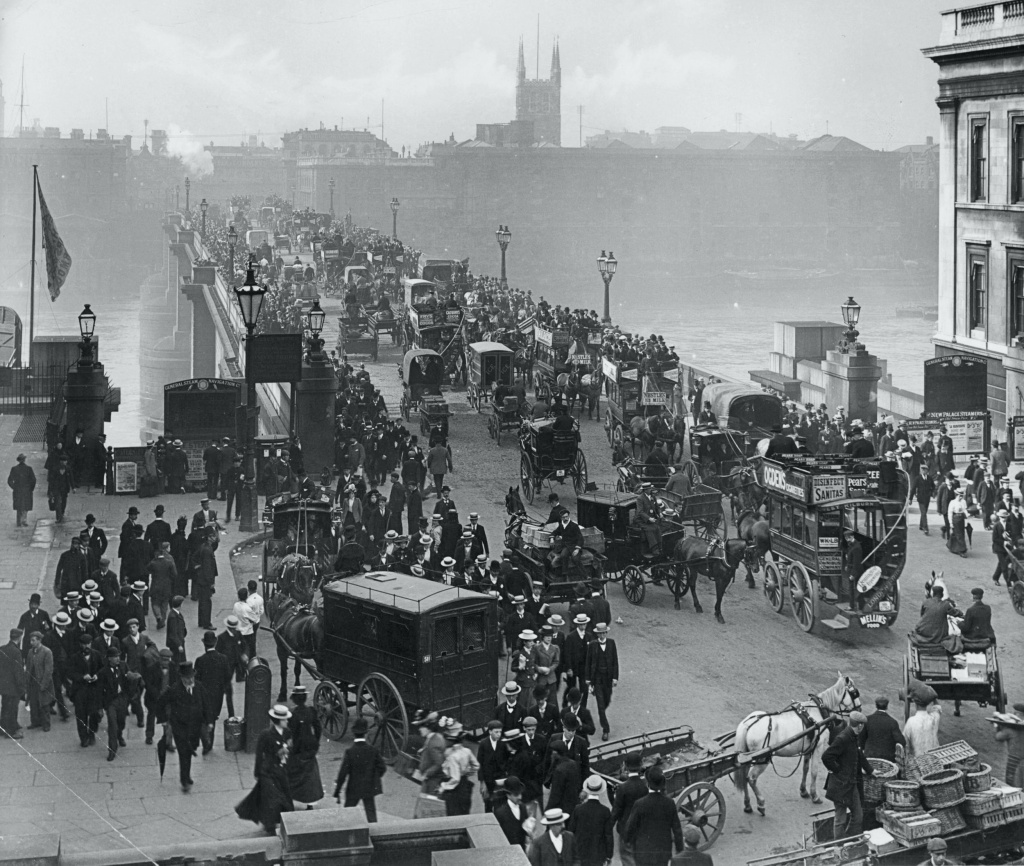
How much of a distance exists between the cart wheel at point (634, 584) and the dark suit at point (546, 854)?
980 cm

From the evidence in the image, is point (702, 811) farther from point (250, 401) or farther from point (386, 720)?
point (250, 401)

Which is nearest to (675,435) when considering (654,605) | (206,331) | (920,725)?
(654,605)

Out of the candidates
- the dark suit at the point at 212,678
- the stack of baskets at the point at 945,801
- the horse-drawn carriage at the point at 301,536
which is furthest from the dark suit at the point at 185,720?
the stack of baskets at the point at 945,801

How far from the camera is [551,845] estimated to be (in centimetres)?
1068

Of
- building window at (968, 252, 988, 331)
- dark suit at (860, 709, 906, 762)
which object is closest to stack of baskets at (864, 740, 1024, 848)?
dark suit at (860, 709, 906, 762)

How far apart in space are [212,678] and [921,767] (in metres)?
6.73

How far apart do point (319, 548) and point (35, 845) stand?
11.8 meters

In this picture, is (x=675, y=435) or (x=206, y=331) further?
(x=206, y=331)

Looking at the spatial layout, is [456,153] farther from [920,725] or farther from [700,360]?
[920,725]

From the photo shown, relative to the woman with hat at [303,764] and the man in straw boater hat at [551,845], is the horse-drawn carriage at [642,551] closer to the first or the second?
the woman with hat at [303,764]

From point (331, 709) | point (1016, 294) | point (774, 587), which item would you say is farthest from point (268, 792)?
point (1016, 294)

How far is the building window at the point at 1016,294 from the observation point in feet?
128

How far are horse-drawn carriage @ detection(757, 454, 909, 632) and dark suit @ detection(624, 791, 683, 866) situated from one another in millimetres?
8026

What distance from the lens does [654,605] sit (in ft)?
67.8
